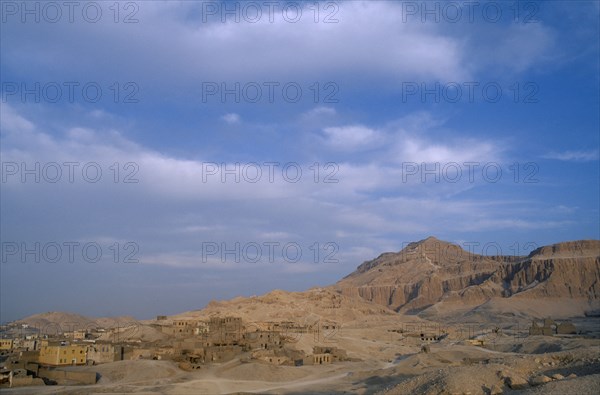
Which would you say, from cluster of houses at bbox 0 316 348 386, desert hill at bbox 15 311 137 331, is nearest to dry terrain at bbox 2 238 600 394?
Answer: cluster of houses at bbox 0 316 348 386

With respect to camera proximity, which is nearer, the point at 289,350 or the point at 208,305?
the point at 289,350

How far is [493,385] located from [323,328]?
58738mm

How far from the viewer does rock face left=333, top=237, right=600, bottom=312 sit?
397ft

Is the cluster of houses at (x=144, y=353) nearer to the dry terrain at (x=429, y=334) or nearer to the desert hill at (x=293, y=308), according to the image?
the dry terrain at (x=429, y=334)

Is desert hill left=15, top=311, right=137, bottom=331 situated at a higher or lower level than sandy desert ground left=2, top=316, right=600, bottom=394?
lower

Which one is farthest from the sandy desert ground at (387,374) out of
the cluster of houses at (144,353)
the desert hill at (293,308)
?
the desert hill at (293,308)

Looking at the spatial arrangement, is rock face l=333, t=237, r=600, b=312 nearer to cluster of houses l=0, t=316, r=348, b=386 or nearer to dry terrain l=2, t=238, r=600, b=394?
dry terrain l=2, t=238, r=600, b=394

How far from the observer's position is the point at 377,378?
104 ft

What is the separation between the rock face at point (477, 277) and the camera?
12106cm

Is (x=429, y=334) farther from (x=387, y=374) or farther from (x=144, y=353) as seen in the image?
(x=387, y=374)

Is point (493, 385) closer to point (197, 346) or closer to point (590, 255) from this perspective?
point (197, 346)

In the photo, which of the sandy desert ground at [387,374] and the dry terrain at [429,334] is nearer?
the sandy desert ground at [387,374]

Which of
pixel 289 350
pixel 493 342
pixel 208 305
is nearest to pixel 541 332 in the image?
pixel 493 342

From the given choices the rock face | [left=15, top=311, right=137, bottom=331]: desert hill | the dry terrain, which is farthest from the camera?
the rock face
